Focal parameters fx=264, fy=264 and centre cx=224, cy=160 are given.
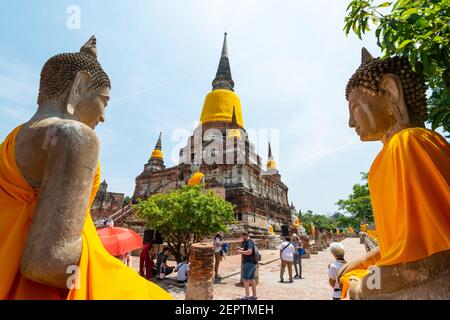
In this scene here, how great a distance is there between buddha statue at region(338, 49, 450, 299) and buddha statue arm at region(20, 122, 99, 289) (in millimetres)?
1425

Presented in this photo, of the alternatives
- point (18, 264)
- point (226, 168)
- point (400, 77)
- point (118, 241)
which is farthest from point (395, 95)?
point (226, 168)

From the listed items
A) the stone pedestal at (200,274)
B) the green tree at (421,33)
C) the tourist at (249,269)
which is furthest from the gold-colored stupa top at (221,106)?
the green tree at (421,33)

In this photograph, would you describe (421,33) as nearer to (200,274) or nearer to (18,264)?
(18,264)

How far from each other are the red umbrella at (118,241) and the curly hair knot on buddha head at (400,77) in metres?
6.27

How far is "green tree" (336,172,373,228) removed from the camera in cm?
4097

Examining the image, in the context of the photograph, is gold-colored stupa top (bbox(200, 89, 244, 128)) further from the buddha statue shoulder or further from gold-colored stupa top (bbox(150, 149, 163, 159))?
the buddha statue shoulder

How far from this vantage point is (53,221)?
1166 millimetres

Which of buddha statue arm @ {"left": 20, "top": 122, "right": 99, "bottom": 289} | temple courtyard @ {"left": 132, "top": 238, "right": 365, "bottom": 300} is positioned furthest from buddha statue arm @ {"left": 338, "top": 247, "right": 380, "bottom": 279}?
temple courtyard @ {"left": 132, "top": 238, "right": 365, "bottom": 300}

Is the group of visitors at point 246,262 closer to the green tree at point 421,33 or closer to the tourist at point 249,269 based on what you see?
the tourist at point 249,269
